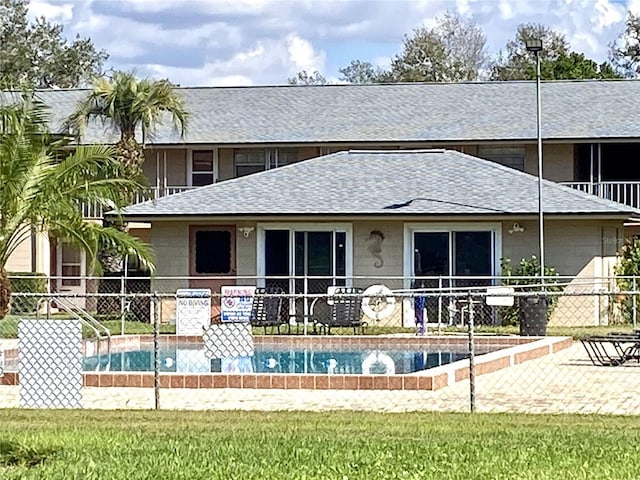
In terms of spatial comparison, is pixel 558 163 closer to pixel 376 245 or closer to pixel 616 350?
pixel 376 245

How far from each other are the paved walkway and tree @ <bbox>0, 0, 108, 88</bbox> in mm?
56033

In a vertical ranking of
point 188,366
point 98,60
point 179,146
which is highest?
point 98,60

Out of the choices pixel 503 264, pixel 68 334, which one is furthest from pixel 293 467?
pixel 503 264

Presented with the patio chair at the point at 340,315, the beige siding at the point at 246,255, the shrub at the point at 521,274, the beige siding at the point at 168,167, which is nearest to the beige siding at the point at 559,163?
the shrub at the point at 521,274

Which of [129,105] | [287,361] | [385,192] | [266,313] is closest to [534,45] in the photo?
[385,192]

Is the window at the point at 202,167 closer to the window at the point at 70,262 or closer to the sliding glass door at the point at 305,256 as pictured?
the window at the point at 70,262

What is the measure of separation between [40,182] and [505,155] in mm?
23622

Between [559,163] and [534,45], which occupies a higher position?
[534,45]

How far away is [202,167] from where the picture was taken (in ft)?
Result: 131

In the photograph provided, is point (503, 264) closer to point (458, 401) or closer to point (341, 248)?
point (341, 248)

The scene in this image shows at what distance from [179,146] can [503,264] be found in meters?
12.6

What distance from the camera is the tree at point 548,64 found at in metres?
64.3

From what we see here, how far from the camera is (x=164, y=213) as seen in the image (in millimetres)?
31797

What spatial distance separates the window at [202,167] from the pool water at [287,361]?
14.3 m
